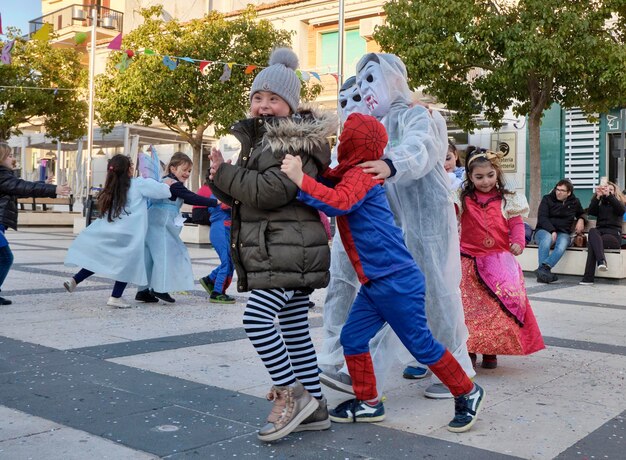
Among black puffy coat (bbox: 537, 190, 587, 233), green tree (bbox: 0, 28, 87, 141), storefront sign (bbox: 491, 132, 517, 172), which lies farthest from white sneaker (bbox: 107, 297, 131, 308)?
green tree (bbox: 0, 28, 87, 141)

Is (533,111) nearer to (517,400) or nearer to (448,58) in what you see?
(448,58)

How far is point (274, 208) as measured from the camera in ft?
10.2

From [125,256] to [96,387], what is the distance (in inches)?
125

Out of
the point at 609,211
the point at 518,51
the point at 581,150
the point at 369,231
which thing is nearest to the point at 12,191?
the point at 369,231

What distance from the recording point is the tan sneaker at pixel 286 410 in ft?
10.2

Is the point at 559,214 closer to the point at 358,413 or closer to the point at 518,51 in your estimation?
the point at 518,51

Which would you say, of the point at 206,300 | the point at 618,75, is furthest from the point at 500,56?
the point at 206,300

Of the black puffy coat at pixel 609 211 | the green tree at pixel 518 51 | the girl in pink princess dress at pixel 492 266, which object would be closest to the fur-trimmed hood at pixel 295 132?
the girl in pink princess dress at pixel 492 266

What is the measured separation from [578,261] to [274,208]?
9036 mm

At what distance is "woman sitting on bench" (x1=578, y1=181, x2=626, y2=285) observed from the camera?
35.1 ft

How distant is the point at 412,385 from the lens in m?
4.25

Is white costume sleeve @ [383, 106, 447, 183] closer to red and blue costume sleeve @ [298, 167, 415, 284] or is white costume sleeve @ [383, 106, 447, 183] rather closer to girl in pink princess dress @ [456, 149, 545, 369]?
red and blue costume sleeve @ [298, 167, 415, 284]

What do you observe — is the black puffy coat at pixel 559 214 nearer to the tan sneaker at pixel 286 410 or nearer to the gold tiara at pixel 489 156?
the gold tiara at pixel 489 156

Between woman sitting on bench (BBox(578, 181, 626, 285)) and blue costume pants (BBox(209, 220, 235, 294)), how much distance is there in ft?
18.0
